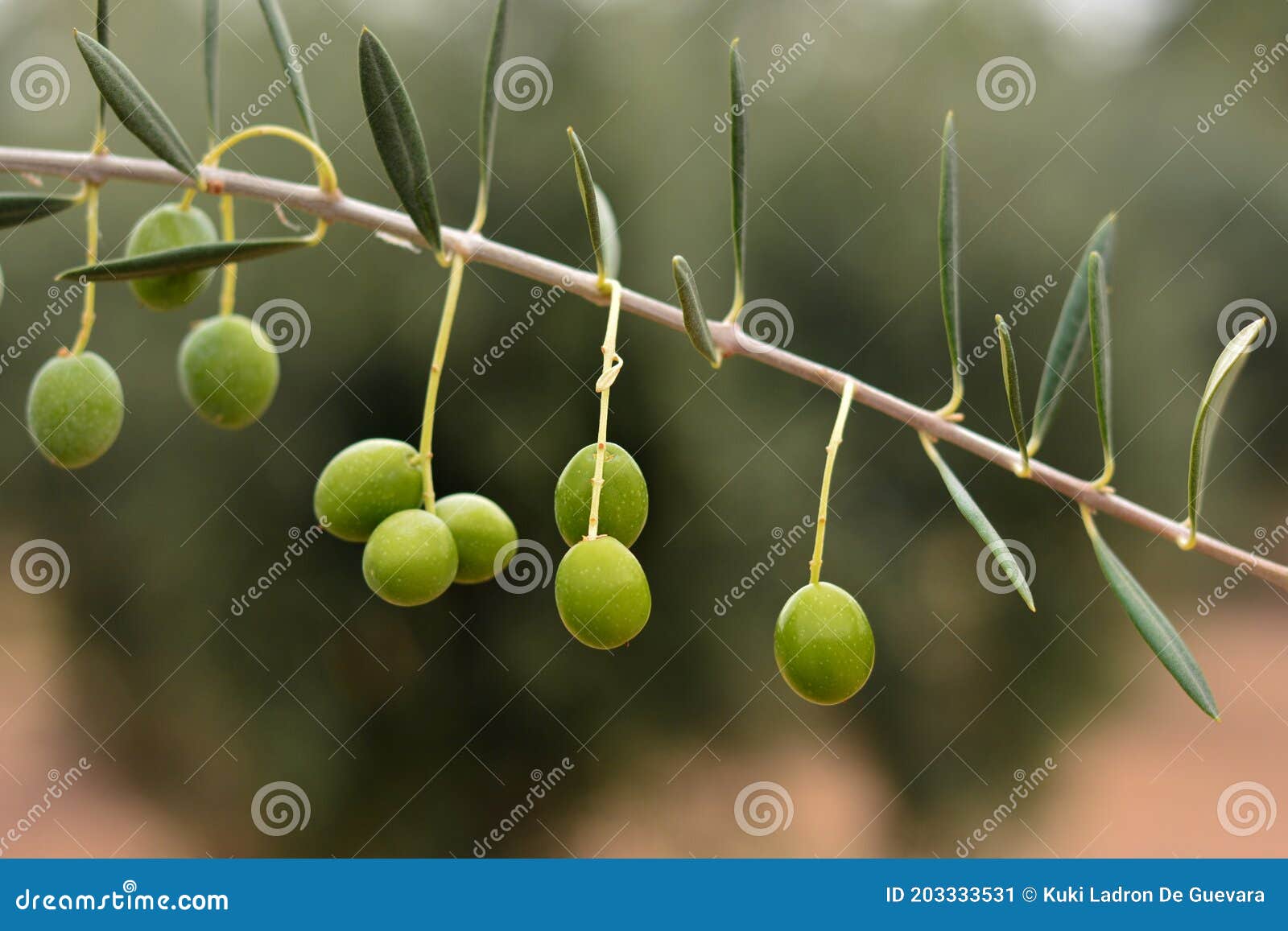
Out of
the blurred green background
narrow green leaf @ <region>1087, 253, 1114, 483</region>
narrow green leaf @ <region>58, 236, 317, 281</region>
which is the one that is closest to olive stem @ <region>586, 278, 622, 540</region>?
narrow green leaf @ <region>58, 236, 317, 281</region>

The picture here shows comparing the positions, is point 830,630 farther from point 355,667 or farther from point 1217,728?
point 1217,728

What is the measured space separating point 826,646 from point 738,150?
0.40 meters

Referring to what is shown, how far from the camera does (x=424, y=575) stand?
0.81 metres

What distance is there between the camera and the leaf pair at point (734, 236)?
2.17ft

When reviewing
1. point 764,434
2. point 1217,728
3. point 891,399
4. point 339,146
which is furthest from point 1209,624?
point 891,399

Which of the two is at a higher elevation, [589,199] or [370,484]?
[589,199]

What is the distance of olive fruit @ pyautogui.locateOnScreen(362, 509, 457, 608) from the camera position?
0.80m

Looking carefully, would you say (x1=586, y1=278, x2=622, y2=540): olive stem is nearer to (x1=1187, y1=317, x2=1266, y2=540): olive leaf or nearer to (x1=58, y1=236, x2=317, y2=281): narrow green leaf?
(x1=58, y1=236, x2=317, y2=281): narrow green leaf

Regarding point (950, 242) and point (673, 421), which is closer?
point (950, 242)

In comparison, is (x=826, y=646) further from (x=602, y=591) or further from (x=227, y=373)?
(x=227, y=373)

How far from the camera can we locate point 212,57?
98 centimetres

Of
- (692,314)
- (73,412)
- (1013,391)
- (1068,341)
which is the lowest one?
(73,412)

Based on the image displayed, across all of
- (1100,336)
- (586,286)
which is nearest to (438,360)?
(586,286)

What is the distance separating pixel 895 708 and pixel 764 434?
999 mm
